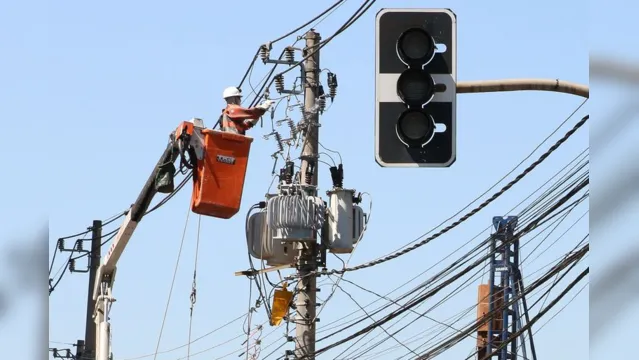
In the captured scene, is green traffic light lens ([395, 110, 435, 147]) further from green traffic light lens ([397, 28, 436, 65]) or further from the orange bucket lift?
the orange bucket lift

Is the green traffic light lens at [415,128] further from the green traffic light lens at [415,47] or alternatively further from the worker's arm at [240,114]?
the worker's arm at [240,114]

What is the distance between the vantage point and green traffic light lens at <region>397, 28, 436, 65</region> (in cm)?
728

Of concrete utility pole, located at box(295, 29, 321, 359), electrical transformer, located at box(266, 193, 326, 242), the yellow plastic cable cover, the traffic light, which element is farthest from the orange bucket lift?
the yellow plastic cable cover

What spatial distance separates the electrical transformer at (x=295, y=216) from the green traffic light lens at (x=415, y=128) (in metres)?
11.8

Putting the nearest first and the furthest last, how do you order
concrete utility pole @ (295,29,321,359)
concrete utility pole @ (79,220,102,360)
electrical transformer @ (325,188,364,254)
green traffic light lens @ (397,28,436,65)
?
green traffic light lens @ (397,28,436,65)
concrete utility pole @ (295,29,321,359)
electrical transformer @ (325,188,364,254)
concrete utility pole @ (79,220,102,360)

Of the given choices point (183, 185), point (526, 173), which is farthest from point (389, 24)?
point (183, 185)

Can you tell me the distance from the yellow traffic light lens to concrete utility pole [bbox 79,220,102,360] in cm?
2377

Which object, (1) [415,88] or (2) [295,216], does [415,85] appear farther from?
(2) [295,216]

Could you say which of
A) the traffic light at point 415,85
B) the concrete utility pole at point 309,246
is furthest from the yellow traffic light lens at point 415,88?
the concrete utility pole at point 309,246

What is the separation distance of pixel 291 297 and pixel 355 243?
1.28 metres

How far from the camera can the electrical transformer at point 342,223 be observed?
762 inches

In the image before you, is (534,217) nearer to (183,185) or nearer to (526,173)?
(526,173)

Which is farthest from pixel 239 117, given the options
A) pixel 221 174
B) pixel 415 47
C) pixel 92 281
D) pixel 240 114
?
pixel 92 281

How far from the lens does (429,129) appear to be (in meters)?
7.20
